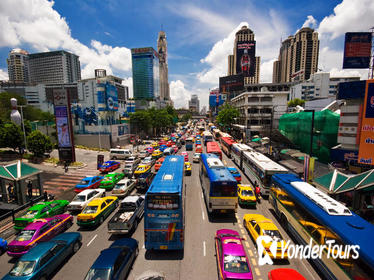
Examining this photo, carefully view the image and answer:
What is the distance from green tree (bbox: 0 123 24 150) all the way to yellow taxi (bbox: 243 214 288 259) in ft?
126

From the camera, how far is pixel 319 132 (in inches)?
1034

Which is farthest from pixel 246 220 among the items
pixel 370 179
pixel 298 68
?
pixel 298 68

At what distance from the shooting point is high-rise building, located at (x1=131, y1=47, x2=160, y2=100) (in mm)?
154500

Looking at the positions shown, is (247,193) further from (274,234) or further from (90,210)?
(90,210)

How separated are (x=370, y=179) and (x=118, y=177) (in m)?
23.9

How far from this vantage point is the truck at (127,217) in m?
11.4

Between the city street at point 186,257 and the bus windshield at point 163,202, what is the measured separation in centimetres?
298

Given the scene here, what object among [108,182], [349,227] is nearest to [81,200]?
[108,182]

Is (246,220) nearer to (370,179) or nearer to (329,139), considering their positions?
(370,179)

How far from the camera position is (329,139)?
979 inches

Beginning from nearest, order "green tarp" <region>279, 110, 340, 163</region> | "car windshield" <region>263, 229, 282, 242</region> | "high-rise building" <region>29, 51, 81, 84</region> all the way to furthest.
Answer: "car windshield" <region>263, 229, 282, 242</region> < "green tarp" <region>279, 110, 340, 163</region> < "high-rise building" <region>29, 51, 81, 84</region>

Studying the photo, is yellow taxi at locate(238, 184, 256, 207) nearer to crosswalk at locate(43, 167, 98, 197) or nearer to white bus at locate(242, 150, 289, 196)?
white bus at locate(242, 150, 289, 196)

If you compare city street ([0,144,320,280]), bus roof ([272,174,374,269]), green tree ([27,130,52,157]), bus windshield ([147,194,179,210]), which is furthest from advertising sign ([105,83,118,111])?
bus roof ([272,174,374,269])

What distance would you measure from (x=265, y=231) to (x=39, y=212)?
609 inches
